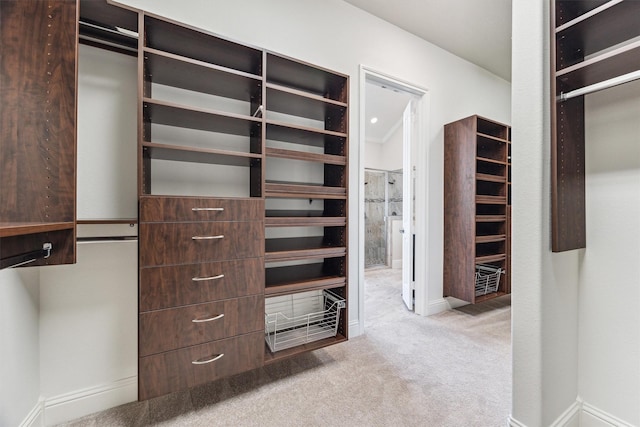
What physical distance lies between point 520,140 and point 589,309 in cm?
95

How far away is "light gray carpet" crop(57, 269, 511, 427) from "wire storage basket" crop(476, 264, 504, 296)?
54cm

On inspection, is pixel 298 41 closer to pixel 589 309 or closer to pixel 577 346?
pixel 589 309

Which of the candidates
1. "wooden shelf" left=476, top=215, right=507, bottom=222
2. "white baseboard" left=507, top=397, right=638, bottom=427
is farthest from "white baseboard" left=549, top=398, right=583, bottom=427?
"wooden shelf" left=476, top=215, right=507, bottom=222

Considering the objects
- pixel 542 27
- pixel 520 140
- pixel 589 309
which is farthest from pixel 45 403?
pixel 542 27

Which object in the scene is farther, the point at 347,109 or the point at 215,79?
the point at 347,109

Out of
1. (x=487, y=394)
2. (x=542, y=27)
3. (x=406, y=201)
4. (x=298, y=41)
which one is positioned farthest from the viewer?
(x=406, y=201)

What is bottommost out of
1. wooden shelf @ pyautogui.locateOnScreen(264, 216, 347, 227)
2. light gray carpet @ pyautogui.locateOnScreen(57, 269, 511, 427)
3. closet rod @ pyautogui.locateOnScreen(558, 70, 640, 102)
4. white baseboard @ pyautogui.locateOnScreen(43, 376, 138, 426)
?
light gray carpet @ pyautogui.locateOnScreen(57, 269, 511, 427)

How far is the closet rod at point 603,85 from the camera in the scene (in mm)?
992

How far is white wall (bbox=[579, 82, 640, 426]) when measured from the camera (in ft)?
3.89

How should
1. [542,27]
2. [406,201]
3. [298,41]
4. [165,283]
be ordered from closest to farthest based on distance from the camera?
[542,27] → [165,283] → [298,41] → [406,201]

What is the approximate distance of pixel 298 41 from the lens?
2029 mm

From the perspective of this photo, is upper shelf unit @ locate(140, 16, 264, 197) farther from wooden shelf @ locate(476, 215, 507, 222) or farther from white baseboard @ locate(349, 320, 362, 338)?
wooden shelf @ locate(476, 215, 507, 222)

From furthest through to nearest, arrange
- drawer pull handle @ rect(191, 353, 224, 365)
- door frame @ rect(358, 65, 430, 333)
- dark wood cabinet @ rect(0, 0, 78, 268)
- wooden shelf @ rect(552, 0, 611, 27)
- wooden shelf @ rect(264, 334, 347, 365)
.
Answer: 1. door frame @ rect(358, 65, 430, 333)
2. wooden shelf @ rect(264, 334, 347, 365)
3. drawer pull handle @ rect(191, 353, 224, 365)
4. wooden shelf @ rect(552, 0, 611, 27)
5. dark wood cabinet @ rect(0, 0, 78, 268)

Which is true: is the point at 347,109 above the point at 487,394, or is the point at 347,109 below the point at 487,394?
above
